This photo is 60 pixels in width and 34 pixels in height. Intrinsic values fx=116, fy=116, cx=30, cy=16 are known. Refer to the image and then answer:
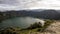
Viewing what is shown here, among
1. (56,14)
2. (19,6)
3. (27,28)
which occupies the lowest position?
(27,28)

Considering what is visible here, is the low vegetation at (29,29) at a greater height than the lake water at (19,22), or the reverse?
the lake water at (19,22)

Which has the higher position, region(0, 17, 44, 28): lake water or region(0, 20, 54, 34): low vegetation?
region(0, 17, 44, 28): lake water

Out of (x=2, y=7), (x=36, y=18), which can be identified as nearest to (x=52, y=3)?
(x=36, y=18)

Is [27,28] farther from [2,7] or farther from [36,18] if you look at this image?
[2,7]

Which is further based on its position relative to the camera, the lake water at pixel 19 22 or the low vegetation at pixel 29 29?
the lake water at pixel 19 22

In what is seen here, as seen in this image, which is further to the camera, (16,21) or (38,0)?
(38,0)

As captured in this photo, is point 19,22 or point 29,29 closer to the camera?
point 29,29

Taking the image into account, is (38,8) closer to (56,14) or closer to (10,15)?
(56,14)

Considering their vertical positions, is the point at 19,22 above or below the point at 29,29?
above

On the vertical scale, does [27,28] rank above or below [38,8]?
below

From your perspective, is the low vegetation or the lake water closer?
the low vegetation
